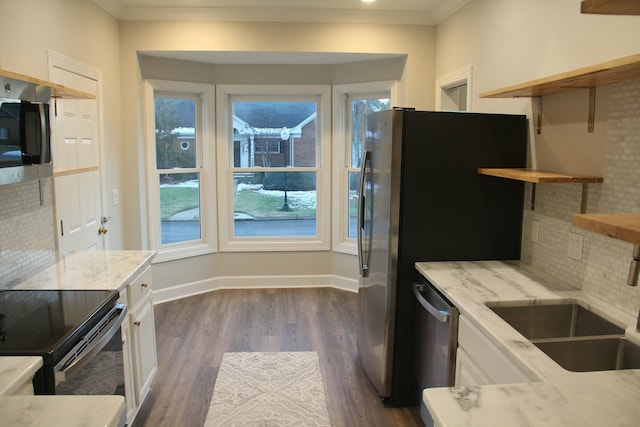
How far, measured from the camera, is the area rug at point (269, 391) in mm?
A: 2670

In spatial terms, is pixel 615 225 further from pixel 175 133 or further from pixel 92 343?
pixel 175 133

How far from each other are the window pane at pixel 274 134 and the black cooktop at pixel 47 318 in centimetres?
302

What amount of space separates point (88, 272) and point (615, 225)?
232 cm

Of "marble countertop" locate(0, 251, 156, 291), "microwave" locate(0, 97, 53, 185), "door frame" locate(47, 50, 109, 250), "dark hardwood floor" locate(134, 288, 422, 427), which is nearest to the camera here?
"microwave" locate(0, 97, 53, 185)

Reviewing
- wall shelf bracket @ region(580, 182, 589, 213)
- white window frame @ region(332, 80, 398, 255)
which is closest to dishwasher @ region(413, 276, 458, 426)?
wall shelf bracket @ region(580, 182, 589, 213)

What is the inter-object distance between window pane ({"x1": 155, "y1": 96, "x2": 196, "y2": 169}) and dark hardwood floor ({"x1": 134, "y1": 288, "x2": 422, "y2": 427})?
137cm

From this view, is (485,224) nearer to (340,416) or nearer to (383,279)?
Result: (383,279)

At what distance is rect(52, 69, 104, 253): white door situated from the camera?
9.64 feet

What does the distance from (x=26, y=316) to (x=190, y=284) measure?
9.75 ft

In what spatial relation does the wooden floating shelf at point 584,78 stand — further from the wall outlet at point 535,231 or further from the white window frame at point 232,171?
the white window frame at point 232,171

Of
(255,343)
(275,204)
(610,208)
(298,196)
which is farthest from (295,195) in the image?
(610,208)

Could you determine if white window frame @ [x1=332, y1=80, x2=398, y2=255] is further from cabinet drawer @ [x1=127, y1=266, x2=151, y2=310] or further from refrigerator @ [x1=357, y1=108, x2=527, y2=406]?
cabinet drawer @ [x1=127, y1=266, x2=151, y2=310]

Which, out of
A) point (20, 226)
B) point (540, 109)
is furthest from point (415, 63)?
point (20, 226)

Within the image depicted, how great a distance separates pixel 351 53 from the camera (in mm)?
4168
